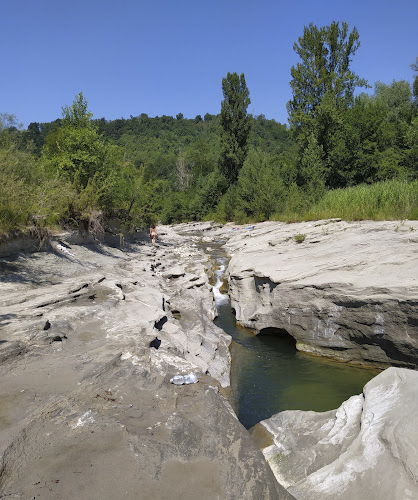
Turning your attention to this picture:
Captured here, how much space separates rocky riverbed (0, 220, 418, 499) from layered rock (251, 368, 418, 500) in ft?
0.05

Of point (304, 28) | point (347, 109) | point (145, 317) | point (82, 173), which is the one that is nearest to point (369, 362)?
point (145, 317)

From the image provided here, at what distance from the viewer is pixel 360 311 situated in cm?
750

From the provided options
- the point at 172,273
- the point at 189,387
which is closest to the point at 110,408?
the point at 189,387

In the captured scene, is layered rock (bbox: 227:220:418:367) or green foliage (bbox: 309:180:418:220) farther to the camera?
green foliage (bbox: 309:180:418:220)

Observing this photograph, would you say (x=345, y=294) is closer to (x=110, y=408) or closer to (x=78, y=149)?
(x=110, y=408)

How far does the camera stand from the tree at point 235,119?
42.3 m

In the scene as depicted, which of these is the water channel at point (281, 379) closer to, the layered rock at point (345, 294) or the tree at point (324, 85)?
the layered rock at point (345, 294)

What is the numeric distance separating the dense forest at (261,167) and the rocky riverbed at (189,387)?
346 cm

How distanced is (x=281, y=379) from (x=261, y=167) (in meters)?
27.9

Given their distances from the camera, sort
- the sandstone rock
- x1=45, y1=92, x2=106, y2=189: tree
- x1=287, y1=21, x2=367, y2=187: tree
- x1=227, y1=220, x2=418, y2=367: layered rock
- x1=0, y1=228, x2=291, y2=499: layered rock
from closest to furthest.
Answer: x1=0, y1=228, x2=291, y2=499: layered rock < x1=227, y1=220, x2=418, y2=367: layered rock < the sandstone rock < x1=45, y1=92, x2=106, y2=189: tree < x1=287, y1=21, x2=367, y2=187: tree

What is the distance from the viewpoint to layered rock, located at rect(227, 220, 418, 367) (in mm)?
7000

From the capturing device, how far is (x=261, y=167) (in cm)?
3281

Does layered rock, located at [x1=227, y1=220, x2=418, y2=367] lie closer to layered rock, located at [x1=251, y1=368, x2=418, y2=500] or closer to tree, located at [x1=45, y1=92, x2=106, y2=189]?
layered rock, located at [x1=251, y1=368, x2=418, y2=500]

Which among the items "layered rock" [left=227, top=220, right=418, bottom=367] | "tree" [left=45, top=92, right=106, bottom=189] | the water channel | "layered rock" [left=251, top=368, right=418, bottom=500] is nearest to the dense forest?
"tree" [left=45, top=92, right=106, bottom=189]
